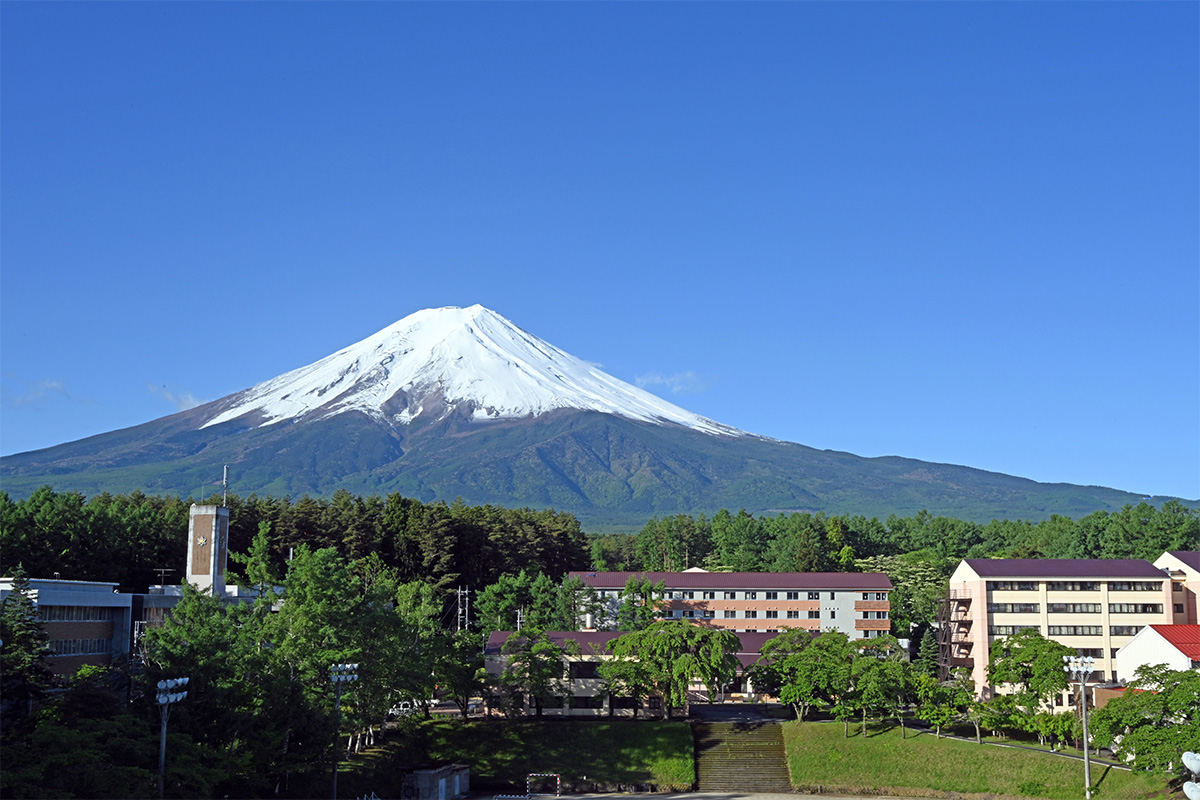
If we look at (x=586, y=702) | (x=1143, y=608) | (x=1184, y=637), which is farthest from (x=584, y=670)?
(x=1143, y=608)

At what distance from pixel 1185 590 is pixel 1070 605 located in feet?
18.3

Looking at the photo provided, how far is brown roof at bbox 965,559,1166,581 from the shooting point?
50406 millimetres

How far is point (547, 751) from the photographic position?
4072 cm

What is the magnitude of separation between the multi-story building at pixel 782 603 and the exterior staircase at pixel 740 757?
16789 mm

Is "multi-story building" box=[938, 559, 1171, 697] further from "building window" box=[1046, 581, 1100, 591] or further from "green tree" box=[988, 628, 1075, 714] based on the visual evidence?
"green tree" box=[988, 628, 1075, 714]

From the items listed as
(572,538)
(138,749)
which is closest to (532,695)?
(138,749)

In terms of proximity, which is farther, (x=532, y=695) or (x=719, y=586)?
(x=719, y=586)

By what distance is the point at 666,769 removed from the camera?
129 feet

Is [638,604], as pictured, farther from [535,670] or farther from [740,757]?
[740,757]

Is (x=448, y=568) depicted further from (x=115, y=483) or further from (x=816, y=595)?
(x=115, y=483)

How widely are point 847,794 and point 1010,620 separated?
53.8 ft

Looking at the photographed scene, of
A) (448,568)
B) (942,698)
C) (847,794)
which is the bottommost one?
(847,794)

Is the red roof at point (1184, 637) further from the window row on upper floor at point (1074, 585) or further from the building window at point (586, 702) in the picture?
the building window at point (586, 702)

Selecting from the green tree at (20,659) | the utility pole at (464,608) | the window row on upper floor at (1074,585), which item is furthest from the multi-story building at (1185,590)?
the green tree at (20,659)
